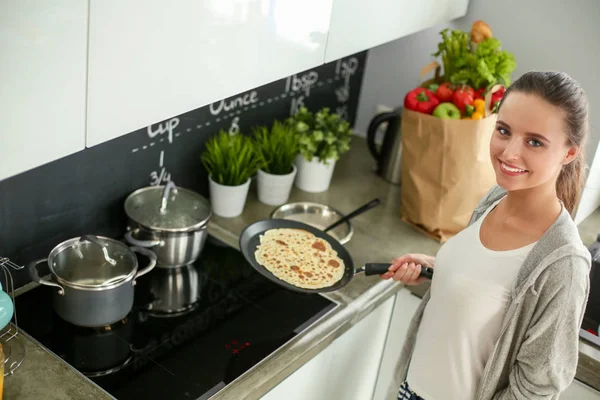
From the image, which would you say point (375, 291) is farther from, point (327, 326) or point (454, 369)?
point (454, 369)

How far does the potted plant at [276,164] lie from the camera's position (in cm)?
216

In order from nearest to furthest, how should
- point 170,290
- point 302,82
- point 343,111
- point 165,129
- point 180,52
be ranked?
1. point 180,52
2. point 170,290
3. point 165,129
4. point 302,82
5. point 343,111

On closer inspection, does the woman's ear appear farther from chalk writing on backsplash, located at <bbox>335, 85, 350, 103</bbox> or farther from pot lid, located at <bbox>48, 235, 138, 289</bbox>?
chalk writing on backsplash, located at <bbox>335, 85, 350, 103</bbox>

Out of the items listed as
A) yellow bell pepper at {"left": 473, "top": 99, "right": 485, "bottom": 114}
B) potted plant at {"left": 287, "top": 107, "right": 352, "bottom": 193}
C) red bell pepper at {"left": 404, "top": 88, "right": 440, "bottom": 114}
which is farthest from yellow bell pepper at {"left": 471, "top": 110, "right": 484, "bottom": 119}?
potted plant at {"left": 287, "top": 107, "right": 352, "bottom": 193}

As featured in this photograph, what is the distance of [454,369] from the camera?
1.59 meters

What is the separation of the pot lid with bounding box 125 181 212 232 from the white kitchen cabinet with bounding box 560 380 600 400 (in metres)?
0.95

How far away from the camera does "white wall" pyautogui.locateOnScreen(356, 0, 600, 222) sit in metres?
2.08

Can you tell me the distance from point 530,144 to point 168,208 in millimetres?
891

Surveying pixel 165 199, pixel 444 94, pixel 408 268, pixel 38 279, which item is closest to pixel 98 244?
pixel 38 279

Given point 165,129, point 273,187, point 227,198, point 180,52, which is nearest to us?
point 180,52

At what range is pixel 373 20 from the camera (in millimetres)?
1837

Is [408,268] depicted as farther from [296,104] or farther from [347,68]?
[347,68]

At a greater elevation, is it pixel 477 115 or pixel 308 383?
pixel 477 115

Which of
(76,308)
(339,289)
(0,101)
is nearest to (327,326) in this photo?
(339,289)
